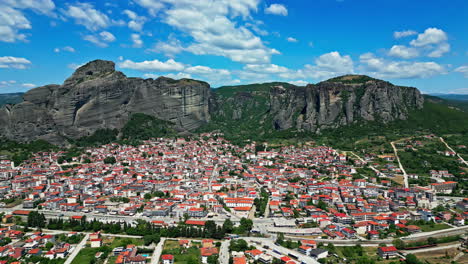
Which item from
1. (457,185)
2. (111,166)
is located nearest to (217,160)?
(111,166)

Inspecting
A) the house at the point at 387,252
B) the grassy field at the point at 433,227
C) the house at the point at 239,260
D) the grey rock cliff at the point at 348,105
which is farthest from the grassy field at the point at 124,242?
the grey rock cliff at the point at 348,105

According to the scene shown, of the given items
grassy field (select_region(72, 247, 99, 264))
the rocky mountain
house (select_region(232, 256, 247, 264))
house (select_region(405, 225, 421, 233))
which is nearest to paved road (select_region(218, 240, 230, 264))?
house (select_region(232, 256, 247, 264))

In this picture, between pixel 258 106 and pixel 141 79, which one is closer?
pixel 141 79

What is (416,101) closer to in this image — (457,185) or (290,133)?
(290,133)

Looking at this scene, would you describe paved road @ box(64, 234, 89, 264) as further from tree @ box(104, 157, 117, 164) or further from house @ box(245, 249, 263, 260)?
tree @ box(104, 157, 117, 164)

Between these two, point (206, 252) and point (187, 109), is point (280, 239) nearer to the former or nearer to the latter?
point (206, 252)

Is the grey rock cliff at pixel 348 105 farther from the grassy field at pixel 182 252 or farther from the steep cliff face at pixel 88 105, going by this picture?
the grassy field at pixel 182 252

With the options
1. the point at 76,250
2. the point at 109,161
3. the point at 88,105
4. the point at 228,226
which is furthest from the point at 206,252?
the point at 88,105
